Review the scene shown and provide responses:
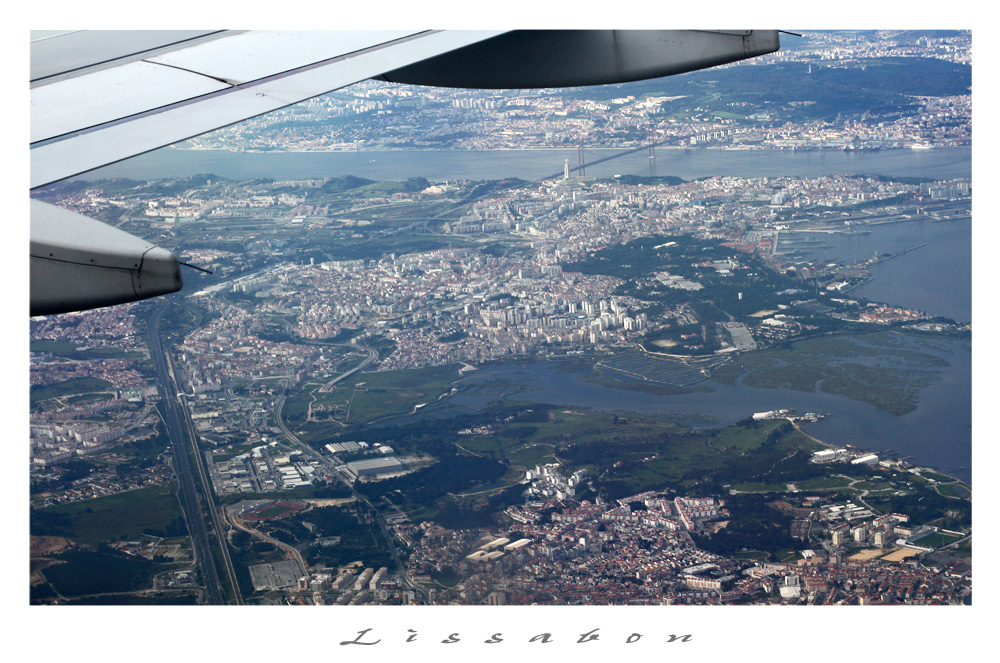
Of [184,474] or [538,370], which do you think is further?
[538,370]

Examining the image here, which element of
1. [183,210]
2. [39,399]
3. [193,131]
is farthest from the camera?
[183,210]

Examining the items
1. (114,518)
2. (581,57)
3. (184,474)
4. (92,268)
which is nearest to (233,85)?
(92,268)

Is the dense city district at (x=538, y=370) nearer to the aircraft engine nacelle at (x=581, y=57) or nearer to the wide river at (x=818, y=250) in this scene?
the wide river at (x=818, y=250)

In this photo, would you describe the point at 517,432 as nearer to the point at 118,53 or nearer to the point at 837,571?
the point at 837,571

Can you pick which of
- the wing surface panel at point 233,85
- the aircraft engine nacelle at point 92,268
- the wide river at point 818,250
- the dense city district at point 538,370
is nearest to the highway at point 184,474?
the dense city district at point 538,370

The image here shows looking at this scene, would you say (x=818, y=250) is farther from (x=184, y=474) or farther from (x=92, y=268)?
(x=92, y=268)

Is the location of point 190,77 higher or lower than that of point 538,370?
higher

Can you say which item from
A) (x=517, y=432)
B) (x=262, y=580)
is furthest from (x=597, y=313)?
(x=262, y=580)
